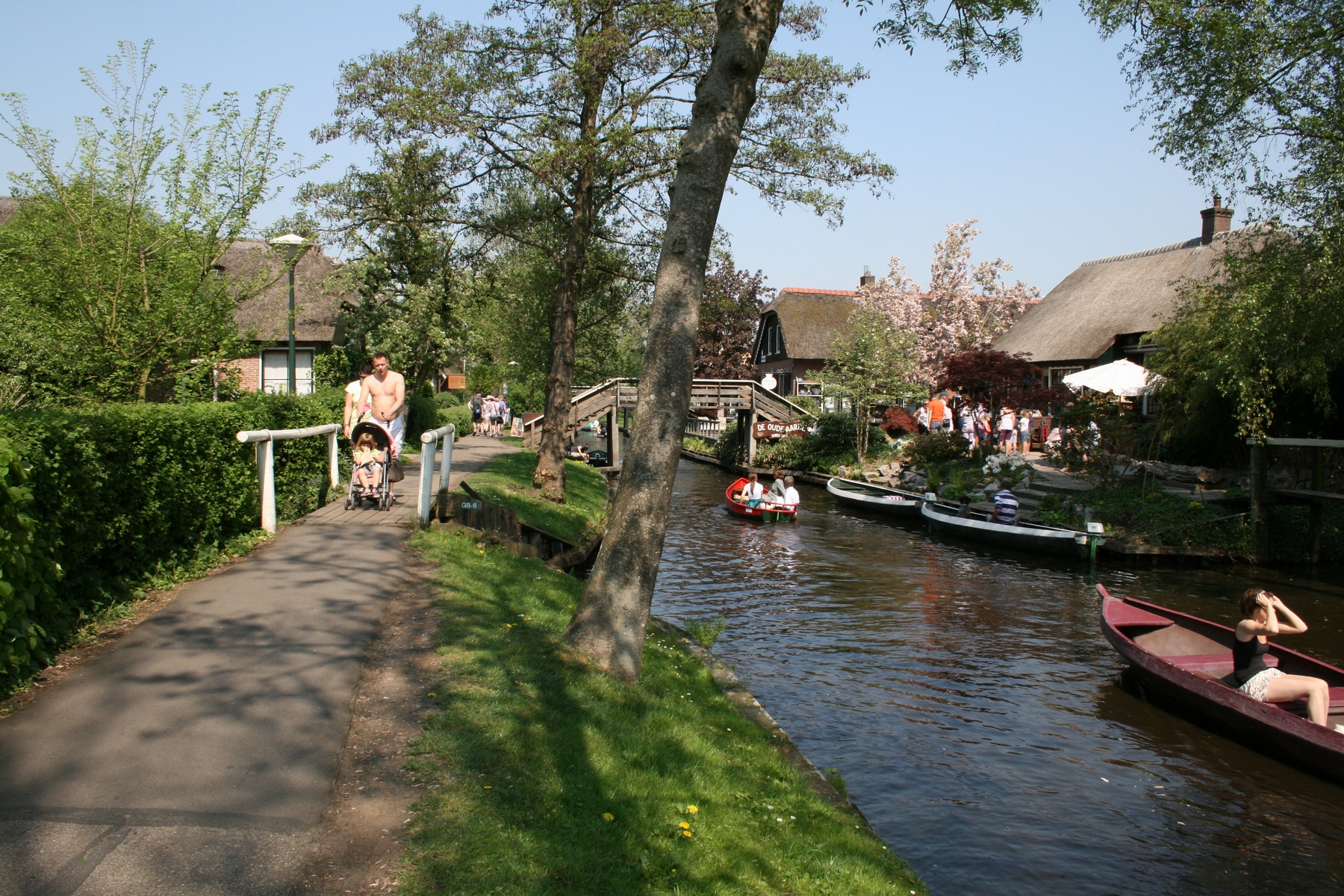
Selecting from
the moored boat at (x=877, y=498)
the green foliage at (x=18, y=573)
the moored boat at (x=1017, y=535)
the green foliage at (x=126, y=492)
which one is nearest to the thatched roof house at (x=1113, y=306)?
the moored boat at (x=877, y=498)

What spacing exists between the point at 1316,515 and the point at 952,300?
1357 inches

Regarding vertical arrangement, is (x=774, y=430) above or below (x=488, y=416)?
below

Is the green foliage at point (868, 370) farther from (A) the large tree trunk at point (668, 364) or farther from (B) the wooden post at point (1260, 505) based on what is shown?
(A) the large tree trunk at point (668, 364)

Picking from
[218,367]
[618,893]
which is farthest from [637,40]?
[618,893]

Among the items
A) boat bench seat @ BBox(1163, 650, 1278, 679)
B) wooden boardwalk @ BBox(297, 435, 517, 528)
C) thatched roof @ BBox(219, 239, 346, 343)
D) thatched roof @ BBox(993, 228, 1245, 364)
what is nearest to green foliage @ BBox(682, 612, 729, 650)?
wooden boardwalk @ BBox(297, 435, 517, 528)

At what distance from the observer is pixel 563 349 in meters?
18.1

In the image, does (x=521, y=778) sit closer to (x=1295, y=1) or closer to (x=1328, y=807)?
A: (x=1328, y=807)

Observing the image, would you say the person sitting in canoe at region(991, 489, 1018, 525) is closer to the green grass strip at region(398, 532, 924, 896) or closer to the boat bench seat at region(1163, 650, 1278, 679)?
the boat bench seat at region(1163, 650, 1278, 679)

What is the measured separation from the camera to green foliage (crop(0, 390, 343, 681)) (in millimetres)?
6105

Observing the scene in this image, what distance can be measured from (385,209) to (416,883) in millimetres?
16819

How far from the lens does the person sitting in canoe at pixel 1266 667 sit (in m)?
9.03

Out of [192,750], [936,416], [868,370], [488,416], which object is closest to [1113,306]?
[936,416]

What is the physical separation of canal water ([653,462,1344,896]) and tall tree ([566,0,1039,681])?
2.56 m

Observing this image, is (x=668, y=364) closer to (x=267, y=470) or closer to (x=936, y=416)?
(x=267, y=470)
